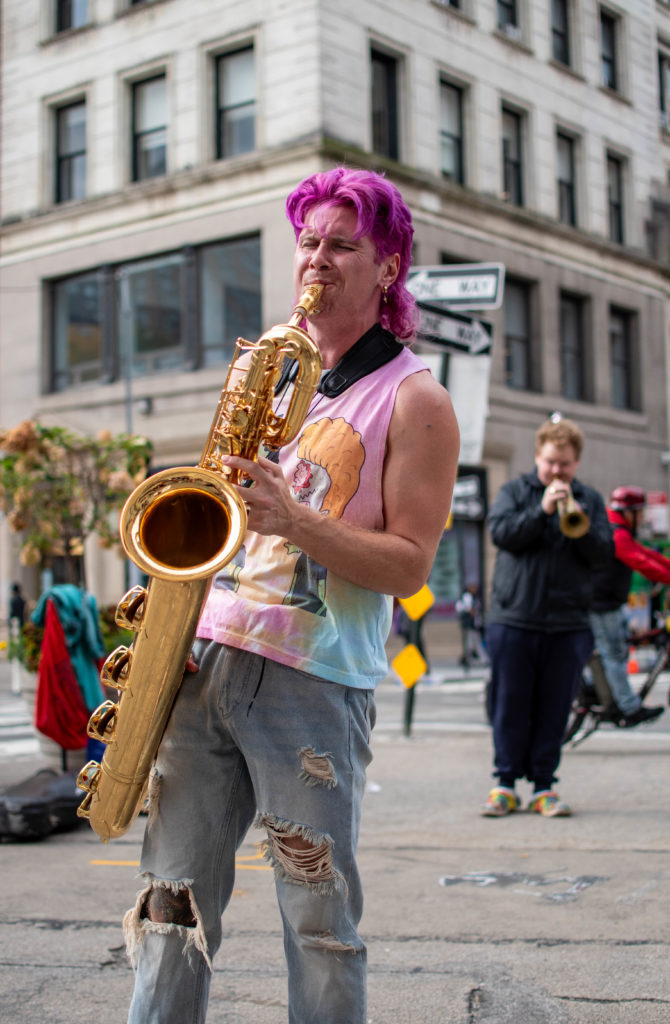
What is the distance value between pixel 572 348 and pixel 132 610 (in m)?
26.9

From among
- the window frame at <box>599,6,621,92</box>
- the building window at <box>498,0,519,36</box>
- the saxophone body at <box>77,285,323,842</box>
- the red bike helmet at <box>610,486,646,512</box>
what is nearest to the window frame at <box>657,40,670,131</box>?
the window frame at <box>599,6,621,92</box>

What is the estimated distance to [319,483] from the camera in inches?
94.2

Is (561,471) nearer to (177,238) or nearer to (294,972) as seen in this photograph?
(294,972)

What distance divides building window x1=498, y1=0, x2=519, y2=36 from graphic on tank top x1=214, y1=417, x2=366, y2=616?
85.7 feet

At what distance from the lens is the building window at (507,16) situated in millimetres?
25844

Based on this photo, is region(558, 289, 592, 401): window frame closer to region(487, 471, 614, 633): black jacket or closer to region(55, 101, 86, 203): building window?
region(55, 101, 86, 203): building window

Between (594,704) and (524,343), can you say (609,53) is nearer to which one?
(524,343)

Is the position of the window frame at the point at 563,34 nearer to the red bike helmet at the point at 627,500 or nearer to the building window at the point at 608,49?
the building window at the point at 608,49

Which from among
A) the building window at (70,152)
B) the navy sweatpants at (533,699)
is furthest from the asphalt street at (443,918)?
the building window at (70,152)

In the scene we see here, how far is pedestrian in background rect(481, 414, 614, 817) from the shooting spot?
6027mm

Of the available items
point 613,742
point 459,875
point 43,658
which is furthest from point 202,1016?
point 613,742

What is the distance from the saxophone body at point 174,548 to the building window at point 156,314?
67.2ft

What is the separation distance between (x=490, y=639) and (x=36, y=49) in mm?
24107

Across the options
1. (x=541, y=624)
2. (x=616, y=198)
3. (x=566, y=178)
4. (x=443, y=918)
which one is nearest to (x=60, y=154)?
(x=566, y=178)
